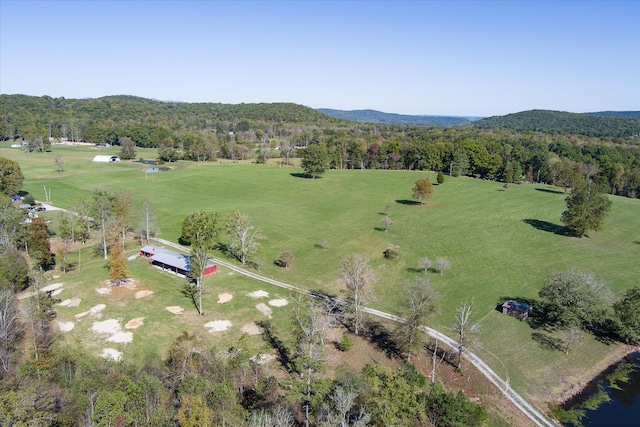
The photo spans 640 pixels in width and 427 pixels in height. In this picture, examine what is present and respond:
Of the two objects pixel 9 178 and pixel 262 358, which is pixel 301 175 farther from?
pixel 262 358

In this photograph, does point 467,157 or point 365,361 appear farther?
point 467,157

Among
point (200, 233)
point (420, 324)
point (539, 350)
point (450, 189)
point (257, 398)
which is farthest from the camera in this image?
point (450, 189)

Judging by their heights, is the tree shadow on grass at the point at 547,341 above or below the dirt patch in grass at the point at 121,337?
below

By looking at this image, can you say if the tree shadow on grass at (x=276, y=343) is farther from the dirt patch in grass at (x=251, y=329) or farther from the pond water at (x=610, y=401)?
the pond water at (x=610, y=401)

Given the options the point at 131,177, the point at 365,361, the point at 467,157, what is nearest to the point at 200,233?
the point at 365,361

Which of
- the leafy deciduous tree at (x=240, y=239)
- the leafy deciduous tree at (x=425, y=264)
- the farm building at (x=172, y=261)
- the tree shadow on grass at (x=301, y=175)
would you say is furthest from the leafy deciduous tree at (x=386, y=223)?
the tree shadow on grass at (x=301, y=175)

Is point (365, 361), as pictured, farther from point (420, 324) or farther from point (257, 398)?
point (257, 398)

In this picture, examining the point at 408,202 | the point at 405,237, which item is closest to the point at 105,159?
the point at 408,202
